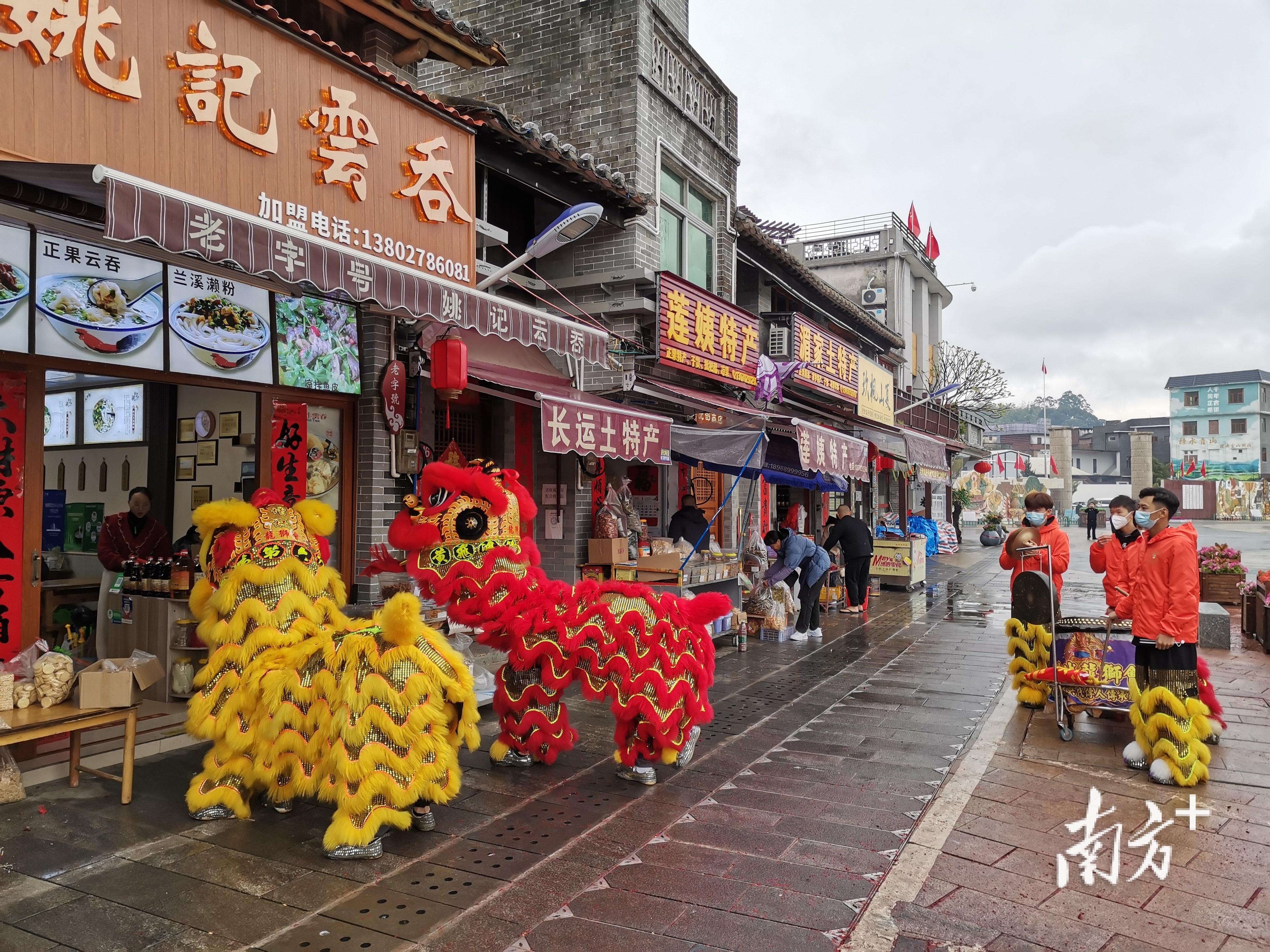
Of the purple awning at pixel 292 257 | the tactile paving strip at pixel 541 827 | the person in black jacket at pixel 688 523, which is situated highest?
the purple awning at pixel 292 257

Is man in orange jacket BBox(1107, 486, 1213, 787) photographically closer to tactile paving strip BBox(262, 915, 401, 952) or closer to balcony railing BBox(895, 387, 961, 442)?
tactile paving strip BBox(262, 915, 401, 952)

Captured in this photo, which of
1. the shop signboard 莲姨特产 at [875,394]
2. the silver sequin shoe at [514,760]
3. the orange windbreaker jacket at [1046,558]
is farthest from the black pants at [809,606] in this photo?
the silver sequin shoe at [514,760]

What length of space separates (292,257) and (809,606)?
785 cm

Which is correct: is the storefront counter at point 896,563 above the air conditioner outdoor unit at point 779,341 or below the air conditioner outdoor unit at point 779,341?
below

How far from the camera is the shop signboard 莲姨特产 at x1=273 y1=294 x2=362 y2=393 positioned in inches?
252

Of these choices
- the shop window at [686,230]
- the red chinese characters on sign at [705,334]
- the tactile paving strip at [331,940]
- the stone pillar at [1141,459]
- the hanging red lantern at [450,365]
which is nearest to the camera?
the tactile paving strip at [331,940]

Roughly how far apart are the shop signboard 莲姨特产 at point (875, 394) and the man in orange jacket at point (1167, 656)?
32.1 feet

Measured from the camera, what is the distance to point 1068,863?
13.2 feet

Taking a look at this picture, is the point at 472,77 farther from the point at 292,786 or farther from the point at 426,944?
the point at 426,944

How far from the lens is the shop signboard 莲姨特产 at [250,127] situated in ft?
14.3

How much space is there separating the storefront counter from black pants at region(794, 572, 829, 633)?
5635 millimetres

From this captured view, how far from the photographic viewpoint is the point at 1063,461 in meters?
48.6

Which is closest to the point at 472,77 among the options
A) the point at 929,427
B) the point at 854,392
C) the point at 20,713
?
the point at 854,392

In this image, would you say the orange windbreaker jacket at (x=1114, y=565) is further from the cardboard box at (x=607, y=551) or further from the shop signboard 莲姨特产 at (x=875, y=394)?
the shop signboard 莲姨特产 at (x=875, y=394)
